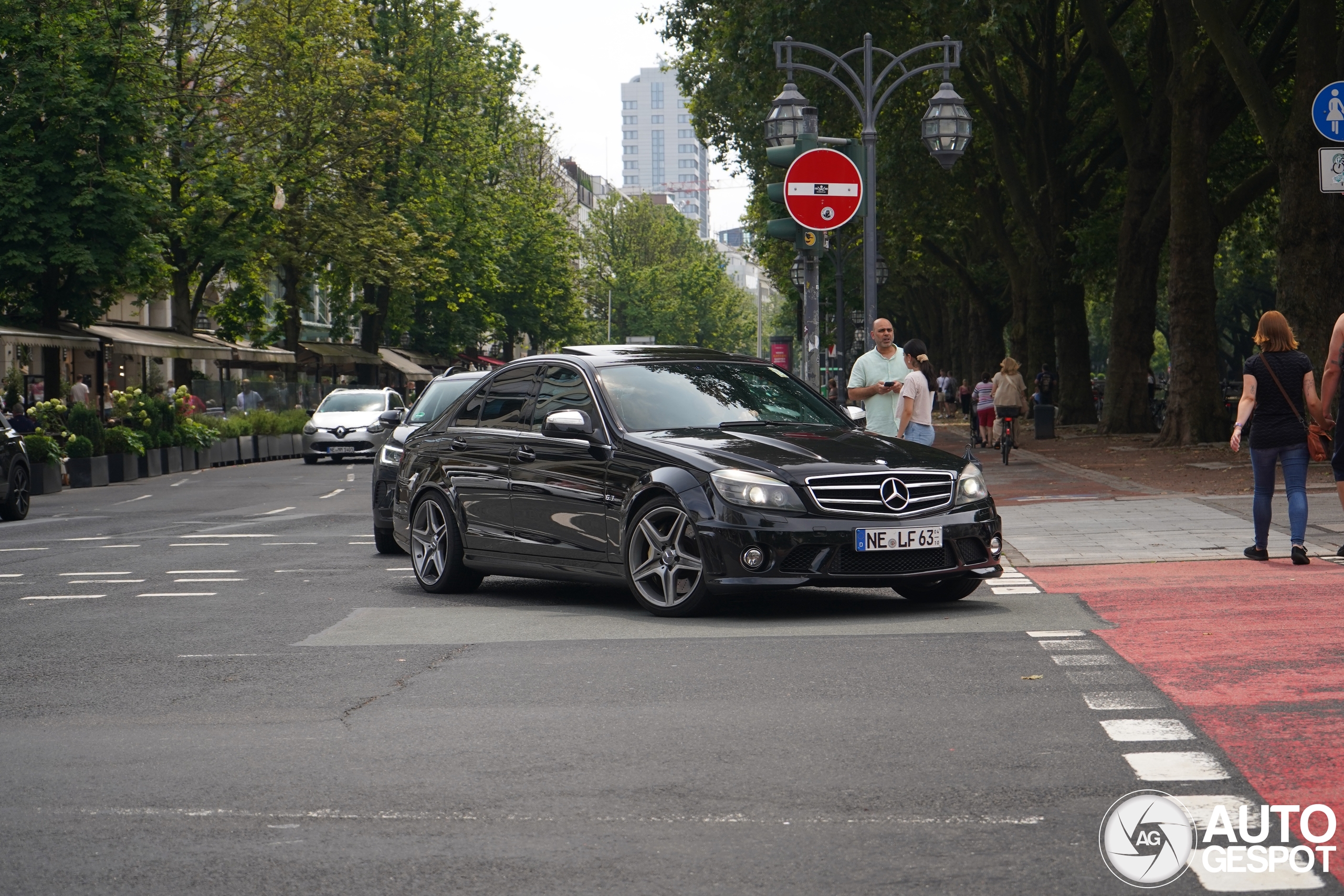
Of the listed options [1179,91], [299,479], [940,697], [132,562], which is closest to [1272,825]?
[940,697]

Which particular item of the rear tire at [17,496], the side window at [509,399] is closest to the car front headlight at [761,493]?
the side window at [509,399]

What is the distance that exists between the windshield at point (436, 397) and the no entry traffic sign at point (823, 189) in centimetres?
337

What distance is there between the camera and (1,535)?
19.4m

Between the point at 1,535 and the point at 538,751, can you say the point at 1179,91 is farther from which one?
the point at 538,751

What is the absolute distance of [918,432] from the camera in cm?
1528

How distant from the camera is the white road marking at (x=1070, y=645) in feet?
26.6

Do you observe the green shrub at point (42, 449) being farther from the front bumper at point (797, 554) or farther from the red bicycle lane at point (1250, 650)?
the front bumper at point (797, 554)

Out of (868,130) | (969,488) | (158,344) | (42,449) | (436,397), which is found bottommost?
(42,449)

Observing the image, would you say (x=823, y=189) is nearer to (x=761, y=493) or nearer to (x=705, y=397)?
(x=705, y=397)

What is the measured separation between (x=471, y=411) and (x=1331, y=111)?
6202 mm

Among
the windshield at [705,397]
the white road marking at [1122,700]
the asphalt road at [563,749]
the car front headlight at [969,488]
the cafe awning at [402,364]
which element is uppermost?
the cafe awning at [402,364]

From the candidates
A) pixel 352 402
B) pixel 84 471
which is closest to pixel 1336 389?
pixel 84 471

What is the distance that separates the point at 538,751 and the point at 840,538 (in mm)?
3591

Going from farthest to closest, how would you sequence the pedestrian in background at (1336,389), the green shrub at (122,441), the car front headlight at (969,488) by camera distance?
the green shrub at (122,441) → the pedestrian in background at (1336,389) → the car front headlight at (969,488)
